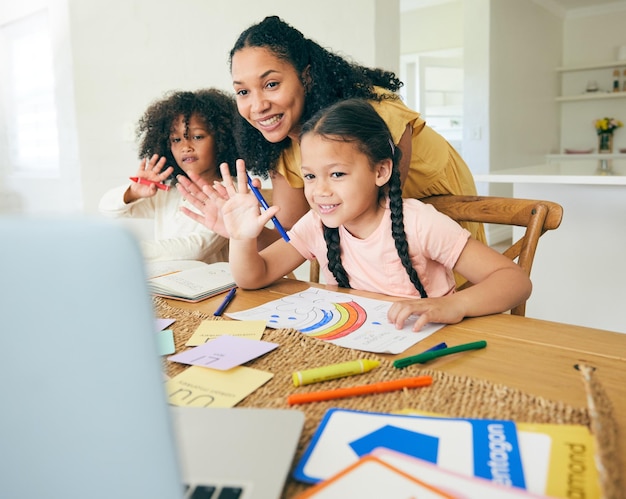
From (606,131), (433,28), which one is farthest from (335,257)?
(606,131)

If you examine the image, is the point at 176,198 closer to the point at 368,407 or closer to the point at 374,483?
the point at 368,407

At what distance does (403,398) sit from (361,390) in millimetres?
43

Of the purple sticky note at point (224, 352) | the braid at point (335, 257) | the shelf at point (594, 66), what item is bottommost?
the purple sticky note at point (224, 352)

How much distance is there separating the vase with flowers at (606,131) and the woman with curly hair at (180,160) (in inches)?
206

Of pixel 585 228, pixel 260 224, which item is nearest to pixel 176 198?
pixel 260 224

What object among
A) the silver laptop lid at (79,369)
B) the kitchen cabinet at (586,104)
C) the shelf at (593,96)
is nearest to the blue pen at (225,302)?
the silver laptop lid at (79,369)

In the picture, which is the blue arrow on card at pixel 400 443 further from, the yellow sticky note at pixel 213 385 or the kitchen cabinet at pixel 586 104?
the kitchen cabinet at pixel 586 104

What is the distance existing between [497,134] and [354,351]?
4413 mm

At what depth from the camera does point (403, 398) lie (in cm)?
56

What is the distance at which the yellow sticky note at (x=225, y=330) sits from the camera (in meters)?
0.77

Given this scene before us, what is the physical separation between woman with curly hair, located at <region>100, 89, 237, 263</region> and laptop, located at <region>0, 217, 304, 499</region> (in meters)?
1.29

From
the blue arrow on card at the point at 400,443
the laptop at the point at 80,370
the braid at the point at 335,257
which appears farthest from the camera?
the braid at the point at 335,257

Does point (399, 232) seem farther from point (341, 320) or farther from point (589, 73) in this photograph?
point (589, 73)

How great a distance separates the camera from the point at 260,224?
3.61 ft
